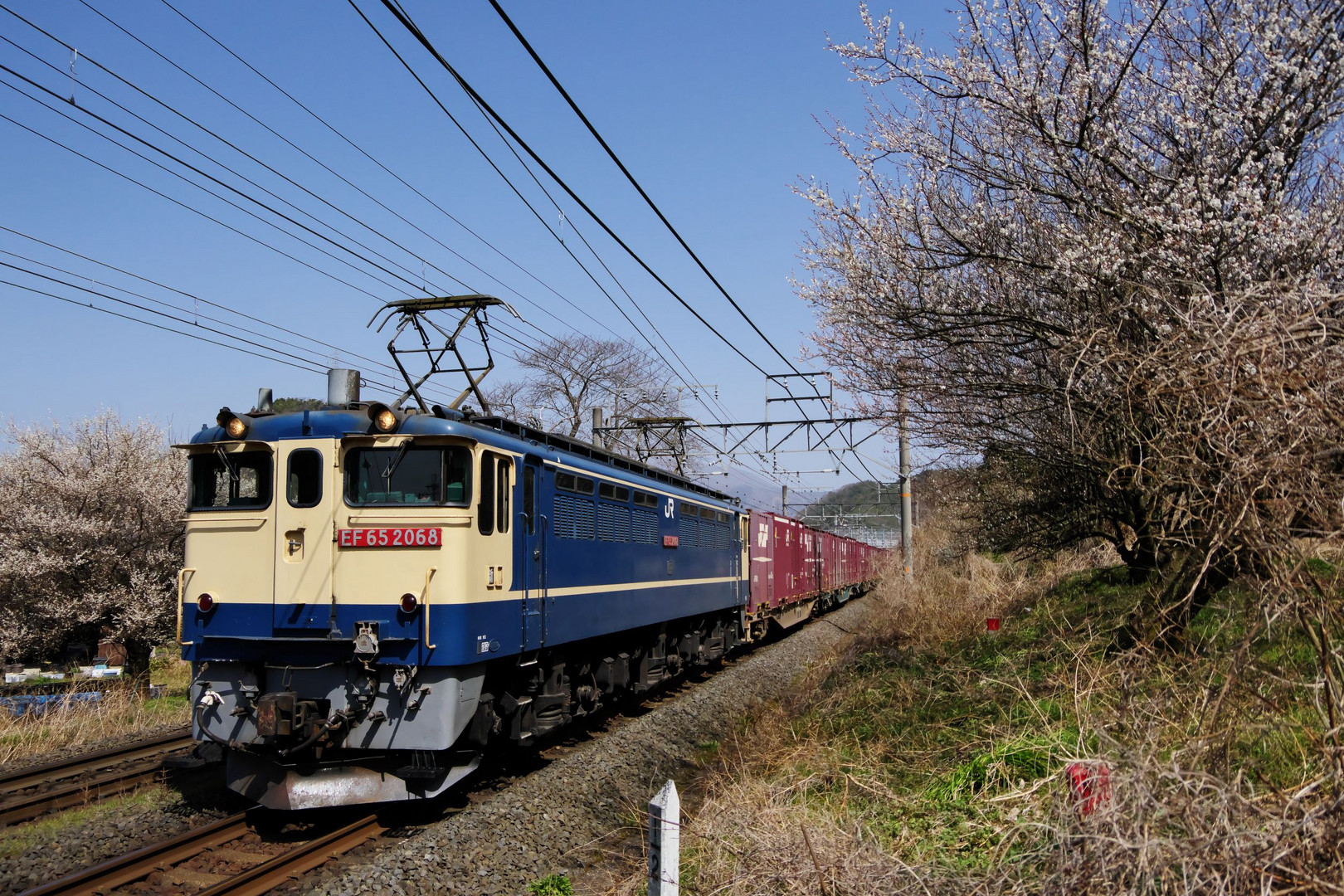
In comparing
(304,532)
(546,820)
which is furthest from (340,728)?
(546,820)

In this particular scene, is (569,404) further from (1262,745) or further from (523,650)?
(1262,745)

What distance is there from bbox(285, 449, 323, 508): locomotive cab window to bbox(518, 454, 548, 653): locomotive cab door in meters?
1.69

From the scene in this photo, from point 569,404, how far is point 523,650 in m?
30.8

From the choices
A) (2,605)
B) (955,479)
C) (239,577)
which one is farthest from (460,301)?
(2,605)

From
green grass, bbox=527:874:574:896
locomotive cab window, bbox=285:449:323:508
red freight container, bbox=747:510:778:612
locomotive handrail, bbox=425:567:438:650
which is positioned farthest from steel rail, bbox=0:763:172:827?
red freight container, bbox=747:510:778:612

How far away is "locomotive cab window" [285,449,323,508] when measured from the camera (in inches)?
319

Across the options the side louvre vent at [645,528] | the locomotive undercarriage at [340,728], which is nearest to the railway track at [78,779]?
the locomotive undercarriage at [340,728]

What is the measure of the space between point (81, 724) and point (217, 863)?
6161 millimetres

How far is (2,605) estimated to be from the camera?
1911 centimetres

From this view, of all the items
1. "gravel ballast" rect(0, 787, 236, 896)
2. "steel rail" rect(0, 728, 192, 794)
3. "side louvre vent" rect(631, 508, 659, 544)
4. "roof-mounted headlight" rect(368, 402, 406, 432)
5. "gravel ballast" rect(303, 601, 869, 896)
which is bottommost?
"gravel ballast" rect(303, 601, 869, 896)

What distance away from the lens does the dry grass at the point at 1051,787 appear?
353 centimetres

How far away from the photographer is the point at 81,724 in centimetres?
1173

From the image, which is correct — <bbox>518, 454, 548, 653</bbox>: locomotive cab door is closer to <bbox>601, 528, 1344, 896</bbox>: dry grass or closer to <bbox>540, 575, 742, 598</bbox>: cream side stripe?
<bbox>540, 575, 742, 598</bbox>: cream side stripe

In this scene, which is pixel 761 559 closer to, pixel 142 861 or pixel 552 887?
pixel 552 887
